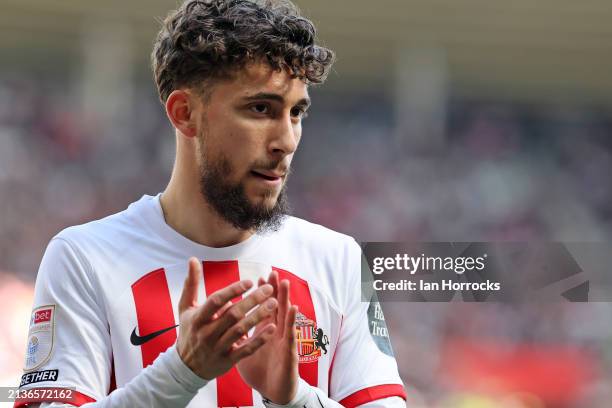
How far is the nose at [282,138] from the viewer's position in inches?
76.0

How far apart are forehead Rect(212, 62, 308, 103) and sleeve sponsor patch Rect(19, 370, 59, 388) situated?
0.76 metres

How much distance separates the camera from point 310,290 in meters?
2.06

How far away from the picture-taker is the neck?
2.06m

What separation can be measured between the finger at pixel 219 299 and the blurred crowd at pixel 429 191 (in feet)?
18.5

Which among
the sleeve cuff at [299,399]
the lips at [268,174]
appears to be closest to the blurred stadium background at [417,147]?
the lips at [268,174]

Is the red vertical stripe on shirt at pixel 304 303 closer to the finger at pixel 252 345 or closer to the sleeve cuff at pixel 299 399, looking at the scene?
the sleeve cuff at pixel 299 399

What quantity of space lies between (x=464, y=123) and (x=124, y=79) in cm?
348

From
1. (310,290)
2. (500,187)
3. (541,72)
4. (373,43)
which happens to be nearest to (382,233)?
(500,187)

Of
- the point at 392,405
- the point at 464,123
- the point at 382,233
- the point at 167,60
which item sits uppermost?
the point at 464,123

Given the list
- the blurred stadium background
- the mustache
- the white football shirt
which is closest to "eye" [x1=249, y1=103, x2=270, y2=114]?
the mustache

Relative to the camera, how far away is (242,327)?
4.95 ft

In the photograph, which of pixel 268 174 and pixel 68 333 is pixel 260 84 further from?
pixel 68 333

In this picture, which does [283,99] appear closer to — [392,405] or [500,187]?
[392,405]

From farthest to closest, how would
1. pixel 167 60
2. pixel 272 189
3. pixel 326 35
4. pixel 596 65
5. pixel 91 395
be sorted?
pixel 596 65
pixel 326 35
pixel 167 60
pixel 272 189
pixel 91 395
